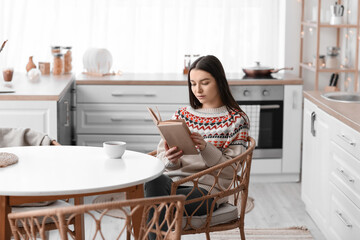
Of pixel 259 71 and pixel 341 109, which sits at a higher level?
pixel 259 71

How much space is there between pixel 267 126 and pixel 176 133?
2311mm

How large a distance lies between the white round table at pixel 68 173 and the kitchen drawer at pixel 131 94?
185 cm

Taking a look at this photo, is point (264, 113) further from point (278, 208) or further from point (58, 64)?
point (58, 64)

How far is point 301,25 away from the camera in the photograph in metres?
5.14

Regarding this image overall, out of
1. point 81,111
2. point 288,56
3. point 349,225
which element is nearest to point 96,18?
point 81,111

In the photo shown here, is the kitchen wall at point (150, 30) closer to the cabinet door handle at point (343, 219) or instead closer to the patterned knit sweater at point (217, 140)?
the cabinet door handle at point (343, 219)

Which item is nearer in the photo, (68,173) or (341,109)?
(68,173)

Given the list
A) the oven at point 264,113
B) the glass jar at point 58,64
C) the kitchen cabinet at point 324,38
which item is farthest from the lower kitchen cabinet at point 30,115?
the kitchen cabinet at point 324,38

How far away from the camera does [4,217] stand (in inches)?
86.1

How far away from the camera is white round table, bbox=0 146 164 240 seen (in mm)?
2119

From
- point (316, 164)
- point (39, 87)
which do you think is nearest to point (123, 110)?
point (39, 87)

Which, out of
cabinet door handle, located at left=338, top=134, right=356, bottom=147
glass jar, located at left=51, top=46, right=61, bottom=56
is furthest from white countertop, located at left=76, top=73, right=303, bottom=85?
cabinet door handle, located at left=338, top=134, right=356, bottom=147

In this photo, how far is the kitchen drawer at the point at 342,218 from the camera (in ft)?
9.70

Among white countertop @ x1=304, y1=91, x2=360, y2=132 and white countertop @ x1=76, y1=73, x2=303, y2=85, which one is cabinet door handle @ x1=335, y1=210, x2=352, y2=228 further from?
white countertop @ x1=76, y1=73, x2=303, y2=85
